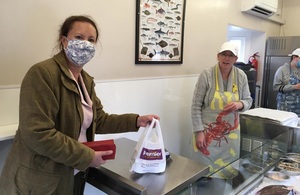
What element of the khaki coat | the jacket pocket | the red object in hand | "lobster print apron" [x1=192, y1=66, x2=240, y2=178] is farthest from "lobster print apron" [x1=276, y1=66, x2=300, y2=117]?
the jacket pocket

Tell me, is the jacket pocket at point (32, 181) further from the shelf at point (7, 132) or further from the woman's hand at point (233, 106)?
the woman's hand at point (233, 106)

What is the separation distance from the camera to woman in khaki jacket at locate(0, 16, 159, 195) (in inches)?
32.7

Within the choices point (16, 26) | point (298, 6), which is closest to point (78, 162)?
point (16, 26)

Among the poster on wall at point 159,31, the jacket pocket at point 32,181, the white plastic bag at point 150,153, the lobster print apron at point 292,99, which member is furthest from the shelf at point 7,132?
the lobster print apron at point 292,99

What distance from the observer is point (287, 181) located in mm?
1268

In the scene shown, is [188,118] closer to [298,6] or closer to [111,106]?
[111,106]

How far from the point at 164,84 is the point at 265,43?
2328mm

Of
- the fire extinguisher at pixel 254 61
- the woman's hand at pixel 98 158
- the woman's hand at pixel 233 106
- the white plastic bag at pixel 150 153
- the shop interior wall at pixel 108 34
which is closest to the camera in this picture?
the woman's hand at pixel 98 158

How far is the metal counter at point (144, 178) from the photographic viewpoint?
1.03m

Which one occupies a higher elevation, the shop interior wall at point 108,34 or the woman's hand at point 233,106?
the shop interior wall at point 108,34

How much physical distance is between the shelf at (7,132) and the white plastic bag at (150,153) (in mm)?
583

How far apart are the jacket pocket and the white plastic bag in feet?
1.20

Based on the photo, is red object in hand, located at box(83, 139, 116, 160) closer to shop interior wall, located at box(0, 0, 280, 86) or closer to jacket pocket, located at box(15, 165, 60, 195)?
jacket pocket, located at box(15, 165, 60, 195)

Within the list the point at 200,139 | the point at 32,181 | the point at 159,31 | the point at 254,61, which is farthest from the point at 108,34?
the point at 254,61
